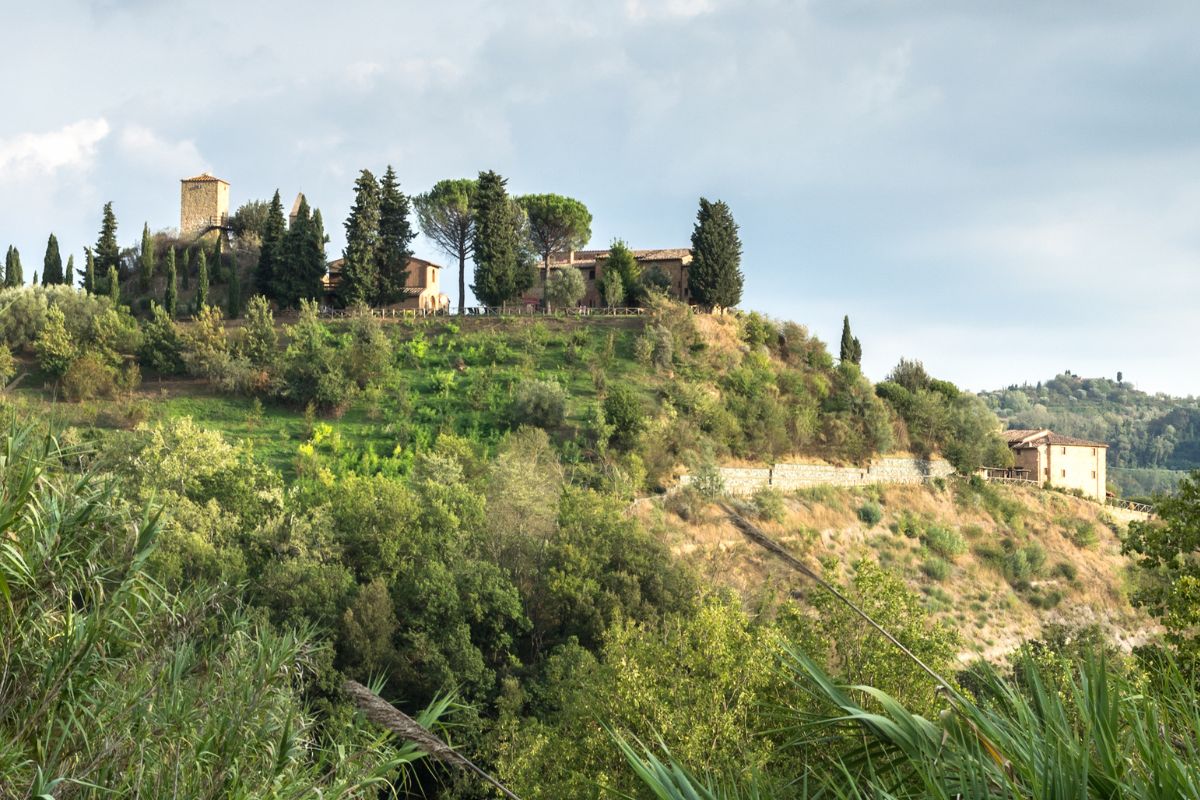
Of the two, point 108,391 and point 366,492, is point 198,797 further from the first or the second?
point 108,391

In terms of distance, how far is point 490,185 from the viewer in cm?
4478

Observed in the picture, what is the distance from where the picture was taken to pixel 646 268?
Result: 159ft

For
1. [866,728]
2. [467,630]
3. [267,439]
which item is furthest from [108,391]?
[866,728]

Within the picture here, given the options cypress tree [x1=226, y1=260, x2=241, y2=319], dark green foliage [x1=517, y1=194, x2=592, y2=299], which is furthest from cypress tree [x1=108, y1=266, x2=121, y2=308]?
dark green foliage [x1=517, y1=194, x2=592, y2=299]

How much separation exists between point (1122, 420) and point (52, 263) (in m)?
124

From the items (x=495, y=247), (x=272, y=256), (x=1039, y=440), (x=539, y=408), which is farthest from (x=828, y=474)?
(x=272, y=256)

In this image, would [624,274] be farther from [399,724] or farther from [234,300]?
[399,724]

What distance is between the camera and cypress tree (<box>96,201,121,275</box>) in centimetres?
5312

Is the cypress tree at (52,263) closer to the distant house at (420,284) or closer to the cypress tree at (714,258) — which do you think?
the distant house at (420,284)

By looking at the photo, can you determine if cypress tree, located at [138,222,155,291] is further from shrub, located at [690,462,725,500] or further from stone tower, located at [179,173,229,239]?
shrub, located at [690,462,725,500]

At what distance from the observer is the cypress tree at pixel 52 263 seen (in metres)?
51.3

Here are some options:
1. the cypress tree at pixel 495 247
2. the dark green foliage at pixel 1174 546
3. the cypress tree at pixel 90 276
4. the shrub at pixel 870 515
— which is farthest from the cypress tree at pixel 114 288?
the dark green foliage at pixel 1174 546

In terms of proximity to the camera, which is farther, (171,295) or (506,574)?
(171,295)

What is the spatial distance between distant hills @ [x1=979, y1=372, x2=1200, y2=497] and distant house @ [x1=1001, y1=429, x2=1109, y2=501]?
28548 mm
